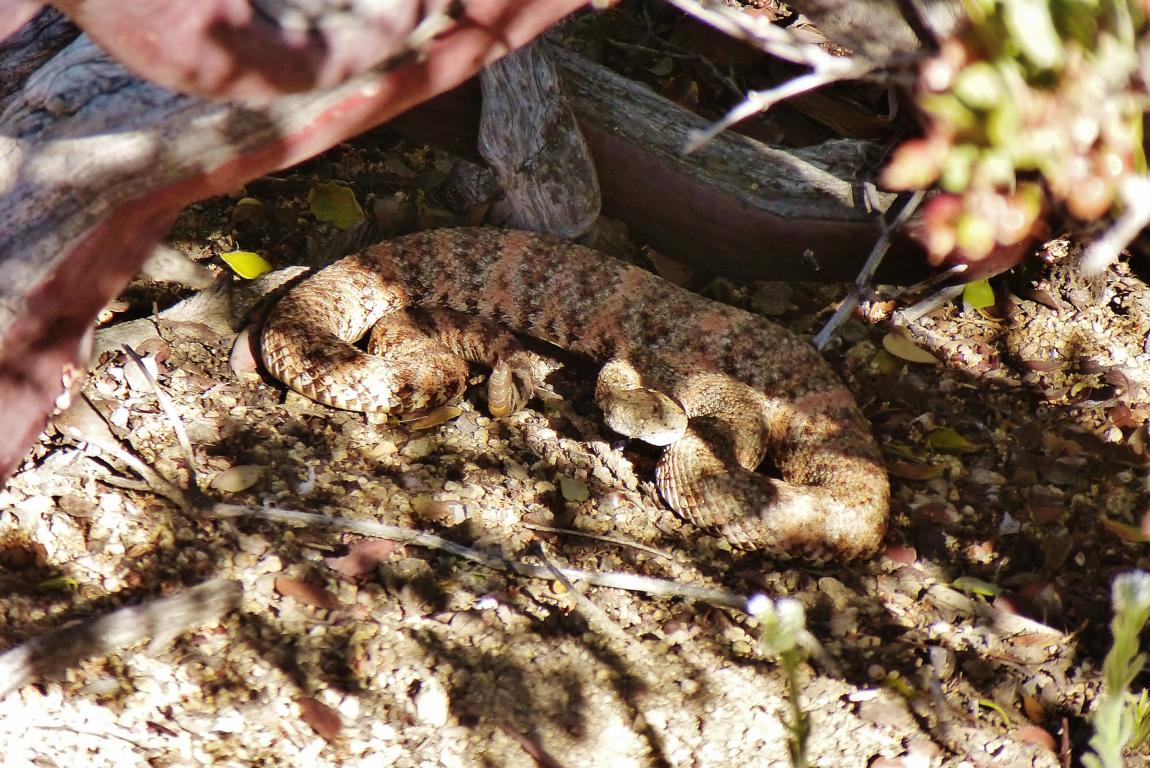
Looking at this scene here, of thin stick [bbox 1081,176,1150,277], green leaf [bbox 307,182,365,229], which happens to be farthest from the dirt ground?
thin stick [bbox 1081,176,1150,277]

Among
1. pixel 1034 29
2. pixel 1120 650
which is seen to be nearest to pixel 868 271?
pixel 1120 650

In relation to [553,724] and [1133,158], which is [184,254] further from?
[1133,158]

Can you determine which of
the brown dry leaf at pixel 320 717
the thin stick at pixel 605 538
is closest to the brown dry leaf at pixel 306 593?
the brown dry leaf at pixel 320 717

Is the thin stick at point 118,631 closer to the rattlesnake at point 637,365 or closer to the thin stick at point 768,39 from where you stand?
the rattlesnake at point 637,365

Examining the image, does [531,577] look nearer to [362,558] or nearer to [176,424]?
[362,558]

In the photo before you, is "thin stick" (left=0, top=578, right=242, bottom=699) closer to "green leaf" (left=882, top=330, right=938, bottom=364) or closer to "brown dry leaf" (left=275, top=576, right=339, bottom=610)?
"brown dry leaf" (left=275, top=576, right=339, bottom=610)

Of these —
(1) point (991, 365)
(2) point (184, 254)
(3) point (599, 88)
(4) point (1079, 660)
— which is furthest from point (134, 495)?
(1) point (991, 365)
